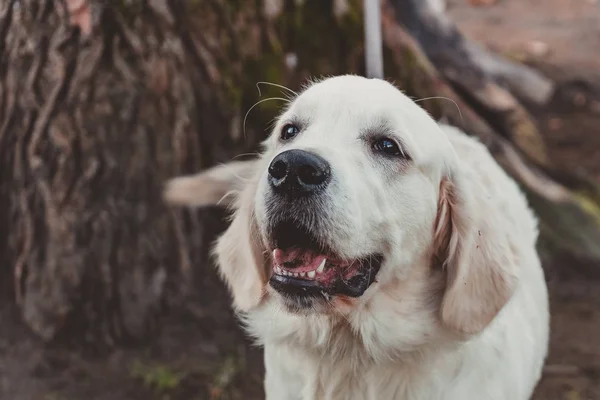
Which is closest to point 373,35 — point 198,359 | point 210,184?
point 210,184

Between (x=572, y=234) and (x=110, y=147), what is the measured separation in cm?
276

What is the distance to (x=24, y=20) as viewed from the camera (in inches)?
125

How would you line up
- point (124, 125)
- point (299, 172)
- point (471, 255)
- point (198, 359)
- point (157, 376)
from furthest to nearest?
point (198, 359)
point (157, 376)
point (124, 125)
point (471, 255)
point (299, 172)

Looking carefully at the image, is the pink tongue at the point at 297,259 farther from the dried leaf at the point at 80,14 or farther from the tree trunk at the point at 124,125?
the dried leaf at the point at 80,14

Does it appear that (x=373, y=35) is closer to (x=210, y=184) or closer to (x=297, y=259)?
(x=210, y=184)

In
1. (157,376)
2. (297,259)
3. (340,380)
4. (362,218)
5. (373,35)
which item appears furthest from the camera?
(157,376)

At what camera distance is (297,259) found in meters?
2.33

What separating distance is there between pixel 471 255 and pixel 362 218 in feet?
1.55

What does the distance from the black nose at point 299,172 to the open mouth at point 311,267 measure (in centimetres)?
13

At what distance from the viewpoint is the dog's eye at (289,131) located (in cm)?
255

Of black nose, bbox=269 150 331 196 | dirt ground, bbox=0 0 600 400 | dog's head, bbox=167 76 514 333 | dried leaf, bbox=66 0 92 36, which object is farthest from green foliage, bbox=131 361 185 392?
black nose, bbox=269 150 331 196

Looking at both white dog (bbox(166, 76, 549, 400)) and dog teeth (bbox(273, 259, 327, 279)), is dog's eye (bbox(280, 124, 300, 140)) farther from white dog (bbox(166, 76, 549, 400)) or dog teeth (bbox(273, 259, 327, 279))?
dog teeth (bbox(273, 259, 327, 279))

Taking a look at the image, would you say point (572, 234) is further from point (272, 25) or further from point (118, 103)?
point (118, 103)

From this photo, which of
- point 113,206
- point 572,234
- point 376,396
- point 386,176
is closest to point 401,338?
point 376,396
